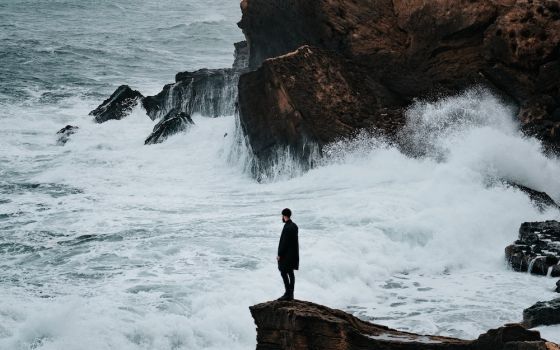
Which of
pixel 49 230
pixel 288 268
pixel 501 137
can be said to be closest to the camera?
pixel 288 268

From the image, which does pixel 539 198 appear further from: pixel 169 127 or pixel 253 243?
pixel 169 127

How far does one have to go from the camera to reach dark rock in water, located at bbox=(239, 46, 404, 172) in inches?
774

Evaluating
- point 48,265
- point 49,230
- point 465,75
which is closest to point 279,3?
point 465,75

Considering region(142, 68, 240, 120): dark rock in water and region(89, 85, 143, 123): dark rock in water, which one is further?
region(89, 85, 143, 123): dark rock in water

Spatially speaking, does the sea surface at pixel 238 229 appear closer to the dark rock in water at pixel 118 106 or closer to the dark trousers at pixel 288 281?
the dark rock in water at pixel 118 106

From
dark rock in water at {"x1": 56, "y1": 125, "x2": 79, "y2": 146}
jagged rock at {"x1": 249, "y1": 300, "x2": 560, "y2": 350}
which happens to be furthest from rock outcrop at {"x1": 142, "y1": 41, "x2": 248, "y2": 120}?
jagged rock at {"x1": 249, "y1": 300, "x2": 560, "y2": 350}

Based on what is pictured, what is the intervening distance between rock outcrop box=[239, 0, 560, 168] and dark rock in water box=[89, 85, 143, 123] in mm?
9774

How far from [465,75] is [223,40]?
3175 centimetres

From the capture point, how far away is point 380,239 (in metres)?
15.6

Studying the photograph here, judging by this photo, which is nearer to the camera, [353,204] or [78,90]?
[353,204]

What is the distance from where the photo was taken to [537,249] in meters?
14.2

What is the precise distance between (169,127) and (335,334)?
1828 centimetres

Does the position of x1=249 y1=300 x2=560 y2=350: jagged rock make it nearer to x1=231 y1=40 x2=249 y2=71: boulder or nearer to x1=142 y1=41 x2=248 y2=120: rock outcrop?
x1=142 y1=41 x2=248 y2=120: rock outcrop

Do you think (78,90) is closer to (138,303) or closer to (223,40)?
(223,40)
